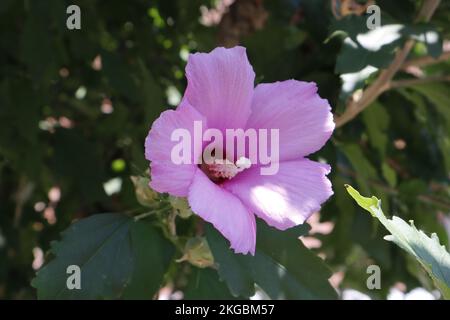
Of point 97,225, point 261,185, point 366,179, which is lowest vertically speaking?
point 366,179

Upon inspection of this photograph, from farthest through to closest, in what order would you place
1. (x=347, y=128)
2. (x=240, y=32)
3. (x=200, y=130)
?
(x=240, y=32) < (x=347, y=128) < (x=200, y=130)

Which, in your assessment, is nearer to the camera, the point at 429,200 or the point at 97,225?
the point at 97,225

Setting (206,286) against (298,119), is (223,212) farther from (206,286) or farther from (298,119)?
(206,286)

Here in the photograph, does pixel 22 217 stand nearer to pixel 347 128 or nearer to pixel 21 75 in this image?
pixel 21 75

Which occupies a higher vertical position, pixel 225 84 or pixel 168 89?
pixel 225 84

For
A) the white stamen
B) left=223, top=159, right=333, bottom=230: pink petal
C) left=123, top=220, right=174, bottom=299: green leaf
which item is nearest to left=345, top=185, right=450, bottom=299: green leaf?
left=223, top=159, right=333, bottom=230: pink petal

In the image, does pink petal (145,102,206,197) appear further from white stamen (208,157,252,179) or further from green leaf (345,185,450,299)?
green leaf (345,185,450,299)

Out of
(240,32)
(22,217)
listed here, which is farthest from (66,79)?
(240,32)
